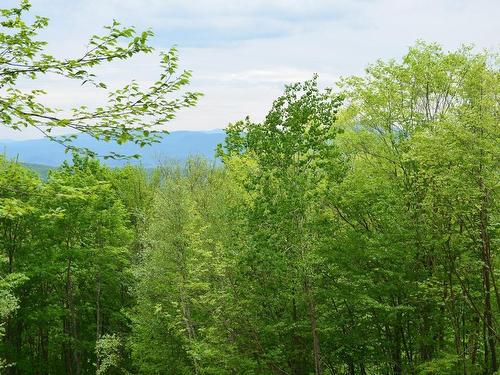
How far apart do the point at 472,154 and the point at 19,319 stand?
77.7ft

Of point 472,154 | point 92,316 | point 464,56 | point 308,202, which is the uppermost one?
point 464,56

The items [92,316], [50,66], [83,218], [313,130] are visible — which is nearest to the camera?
[50,66]

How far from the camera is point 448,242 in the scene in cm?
1514

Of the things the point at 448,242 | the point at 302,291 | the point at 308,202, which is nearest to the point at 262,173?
the point at 308,202

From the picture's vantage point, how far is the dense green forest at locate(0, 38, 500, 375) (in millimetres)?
14281

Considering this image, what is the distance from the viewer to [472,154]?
13.2 m

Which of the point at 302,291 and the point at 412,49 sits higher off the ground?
the point at 412,49

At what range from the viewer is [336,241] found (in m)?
17.5

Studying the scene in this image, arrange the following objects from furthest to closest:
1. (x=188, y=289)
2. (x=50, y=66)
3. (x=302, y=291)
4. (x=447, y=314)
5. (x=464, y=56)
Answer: (x=188, y=289), (x=464, y=56), (x=447, y=314), (x=302, y=291), (x=50, y=66)

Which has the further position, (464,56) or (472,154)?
(464,56)

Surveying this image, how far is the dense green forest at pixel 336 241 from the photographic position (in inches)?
562

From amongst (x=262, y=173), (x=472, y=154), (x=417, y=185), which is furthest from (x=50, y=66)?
(x=417, y=185)

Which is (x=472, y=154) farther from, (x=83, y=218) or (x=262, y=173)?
(x=83, y=218)

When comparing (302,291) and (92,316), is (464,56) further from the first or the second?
(92,316)
